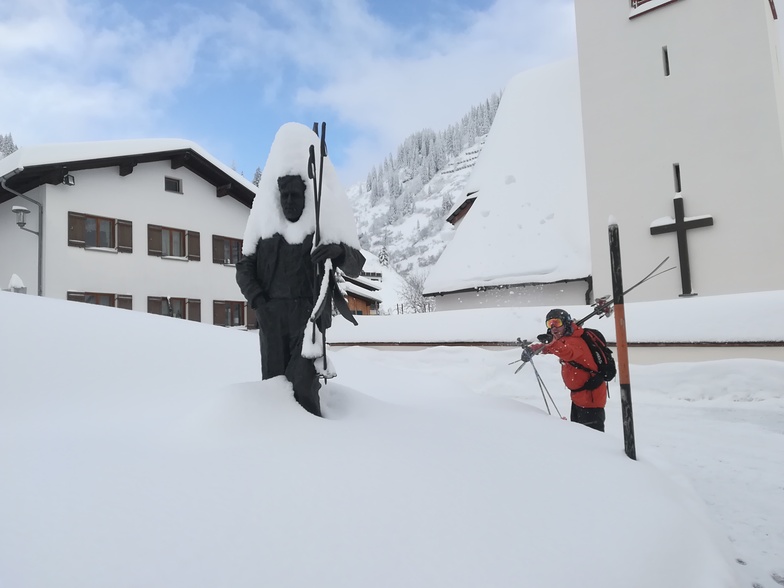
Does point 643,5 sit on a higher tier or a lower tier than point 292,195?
higher

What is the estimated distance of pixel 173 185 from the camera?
17953 millimetres

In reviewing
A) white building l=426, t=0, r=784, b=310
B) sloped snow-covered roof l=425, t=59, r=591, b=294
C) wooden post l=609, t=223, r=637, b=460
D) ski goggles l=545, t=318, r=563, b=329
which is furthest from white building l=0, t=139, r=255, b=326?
wooden post l=609, t=223, r=637, b=460

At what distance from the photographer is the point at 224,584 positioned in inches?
52.3

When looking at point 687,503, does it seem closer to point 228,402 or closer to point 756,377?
point 228,402

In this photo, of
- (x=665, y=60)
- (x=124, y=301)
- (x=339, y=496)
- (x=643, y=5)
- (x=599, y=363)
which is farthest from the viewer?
(x=124, y=301)

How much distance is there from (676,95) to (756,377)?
677cm

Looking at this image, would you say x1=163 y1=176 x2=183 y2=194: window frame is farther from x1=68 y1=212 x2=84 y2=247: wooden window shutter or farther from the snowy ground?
the snowy ground

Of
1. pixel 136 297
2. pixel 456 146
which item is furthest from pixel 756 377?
pixel 456 146

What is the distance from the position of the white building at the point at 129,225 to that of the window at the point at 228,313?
42 mm

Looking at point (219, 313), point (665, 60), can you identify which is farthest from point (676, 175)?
point (219, 313)

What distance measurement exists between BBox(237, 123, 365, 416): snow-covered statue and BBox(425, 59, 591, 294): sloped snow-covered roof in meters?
9.86

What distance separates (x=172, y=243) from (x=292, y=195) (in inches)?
652

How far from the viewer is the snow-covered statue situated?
9.32 ft

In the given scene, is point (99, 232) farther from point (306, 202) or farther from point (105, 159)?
point (306, 202)
